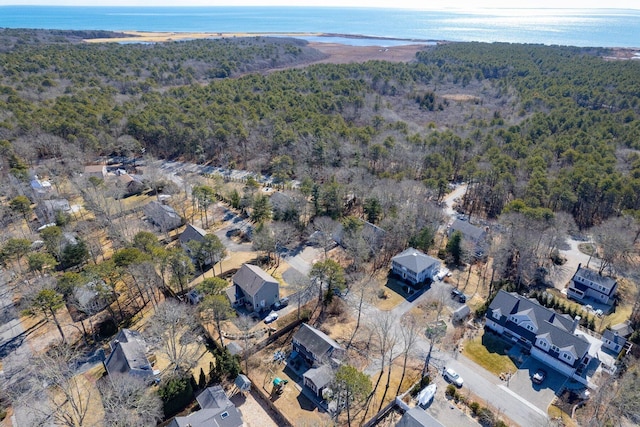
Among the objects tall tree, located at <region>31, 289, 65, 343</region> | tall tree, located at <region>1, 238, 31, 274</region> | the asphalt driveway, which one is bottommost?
the asphalt driveway

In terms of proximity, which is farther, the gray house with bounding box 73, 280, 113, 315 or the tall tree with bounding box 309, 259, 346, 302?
the tall tree with bounding box 309, 259, 346, 302

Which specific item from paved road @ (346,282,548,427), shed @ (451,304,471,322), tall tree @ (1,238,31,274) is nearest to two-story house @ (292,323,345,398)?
paved road @ (346,282,548,427)

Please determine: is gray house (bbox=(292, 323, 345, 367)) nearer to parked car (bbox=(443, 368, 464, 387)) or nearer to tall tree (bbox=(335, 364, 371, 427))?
tall tree (bbox=(335, 364, 371, 427))

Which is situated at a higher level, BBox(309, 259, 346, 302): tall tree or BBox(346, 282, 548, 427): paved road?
BBox(309, 259, 346, 302): tall tree

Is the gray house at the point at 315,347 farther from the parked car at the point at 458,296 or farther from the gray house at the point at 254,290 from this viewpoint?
the parked car at the point at 458,296

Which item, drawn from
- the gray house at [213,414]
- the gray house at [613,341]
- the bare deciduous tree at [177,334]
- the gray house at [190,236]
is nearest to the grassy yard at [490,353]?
the gray house at [613,341]

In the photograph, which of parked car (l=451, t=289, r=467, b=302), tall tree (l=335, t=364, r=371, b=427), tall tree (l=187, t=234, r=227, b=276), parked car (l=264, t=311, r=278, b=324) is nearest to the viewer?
tall tree (l=335, t=364, r=371, b=427)
